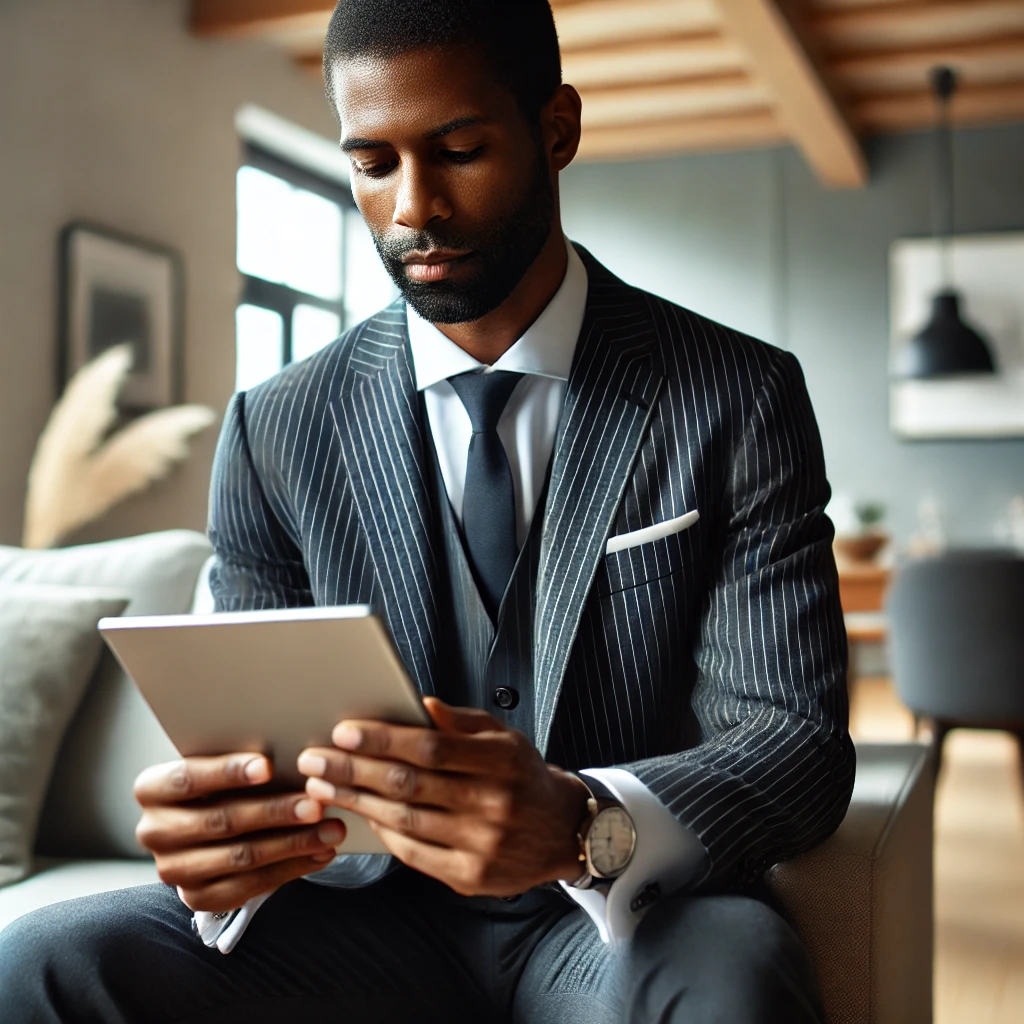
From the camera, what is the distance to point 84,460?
13.4 feet

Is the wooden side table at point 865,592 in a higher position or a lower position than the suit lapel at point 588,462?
lower

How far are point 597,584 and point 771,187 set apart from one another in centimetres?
661

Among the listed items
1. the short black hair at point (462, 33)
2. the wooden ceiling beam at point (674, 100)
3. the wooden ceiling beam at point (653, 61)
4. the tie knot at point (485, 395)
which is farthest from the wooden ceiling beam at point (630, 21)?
the tie knot at point (485, 395)

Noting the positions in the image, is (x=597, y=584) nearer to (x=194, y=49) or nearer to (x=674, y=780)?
(x=674, y=780)

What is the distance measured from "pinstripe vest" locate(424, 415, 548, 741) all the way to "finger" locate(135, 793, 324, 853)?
0.30 metres

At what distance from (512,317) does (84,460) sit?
304 centimetres

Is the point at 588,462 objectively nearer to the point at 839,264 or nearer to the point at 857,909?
the point at 857,909

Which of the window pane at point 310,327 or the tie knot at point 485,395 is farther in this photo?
the window pane at point 310,327

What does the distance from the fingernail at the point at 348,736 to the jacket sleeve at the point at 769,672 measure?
278 millimetres

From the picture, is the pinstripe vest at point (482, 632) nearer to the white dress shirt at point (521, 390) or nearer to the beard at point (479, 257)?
the white dress shirt at point (521, 390)

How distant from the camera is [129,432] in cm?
422

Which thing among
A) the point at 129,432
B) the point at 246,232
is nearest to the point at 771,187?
the point at 246,232

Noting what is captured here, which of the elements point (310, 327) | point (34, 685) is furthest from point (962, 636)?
point (310, 327)

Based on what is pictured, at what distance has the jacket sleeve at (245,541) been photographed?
140cm
